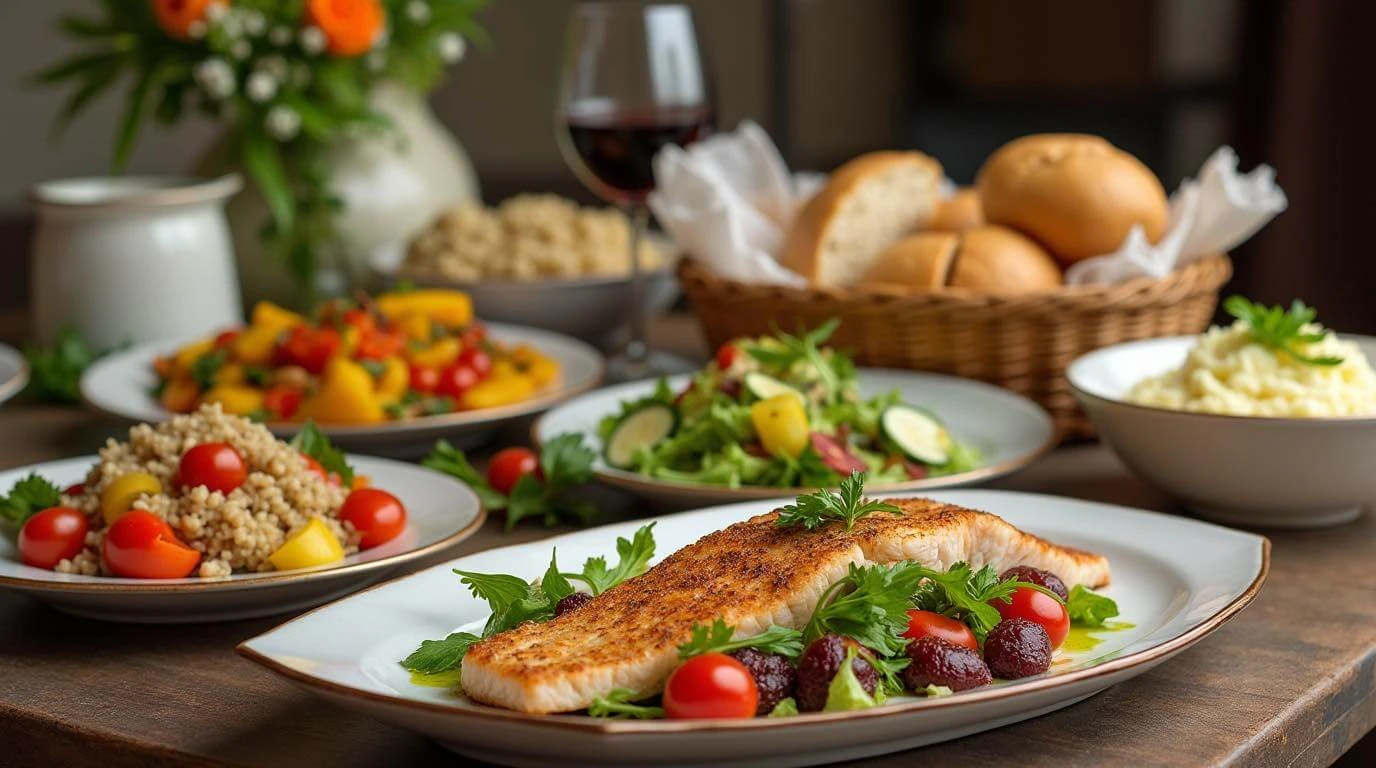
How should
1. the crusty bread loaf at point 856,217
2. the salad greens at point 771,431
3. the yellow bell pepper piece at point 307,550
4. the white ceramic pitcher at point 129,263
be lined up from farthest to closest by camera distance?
the white ceramic pitcher at point 129,263, the crusty bread loaf at point 856,217, the salad greens at point 771,431, the yellow bell pepper piece at point 307,550

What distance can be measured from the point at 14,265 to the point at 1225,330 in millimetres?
6600

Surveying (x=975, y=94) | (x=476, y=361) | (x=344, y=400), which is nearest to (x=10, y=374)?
(x=344, y=400)

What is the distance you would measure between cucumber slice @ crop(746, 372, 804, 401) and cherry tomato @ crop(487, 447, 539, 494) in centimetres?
29

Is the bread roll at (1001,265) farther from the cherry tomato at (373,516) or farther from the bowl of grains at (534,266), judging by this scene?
the cherry tomato at (373,516)

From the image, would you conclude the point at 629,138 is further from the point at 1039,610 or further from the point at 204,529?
the point at 1039,610

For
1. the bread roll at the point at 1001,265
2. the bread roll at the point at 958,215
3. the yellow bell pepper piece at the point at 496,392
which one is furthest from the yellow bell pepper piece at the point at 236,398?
the bread roll at the point at 958,215

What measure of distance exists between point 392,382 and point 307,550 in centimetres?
69

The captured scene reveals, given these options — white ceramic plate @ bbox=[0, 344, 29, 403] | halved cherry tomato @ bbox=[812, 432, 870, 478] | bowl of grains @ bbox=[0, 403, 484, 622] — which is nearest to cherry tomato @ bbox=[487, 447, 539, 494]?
bowl of grains @ bbox=[0, 403, 484, 622]

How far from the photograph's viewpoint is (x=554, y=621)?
1.24m

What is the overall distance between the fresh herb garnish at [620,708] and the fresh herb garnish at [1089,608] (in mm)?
451

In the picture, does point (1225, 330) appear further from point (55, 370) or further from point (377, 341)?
point (55, 370)

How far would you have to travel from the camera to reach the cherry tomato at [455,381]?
Result: 221 centimetres

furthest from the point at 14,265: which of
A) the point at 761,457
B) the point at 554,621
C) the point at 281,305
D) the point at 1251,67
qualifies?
the point at 554,621

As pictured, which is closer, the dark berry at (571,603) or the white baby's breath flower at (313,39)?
the dark berry at (571,603)
